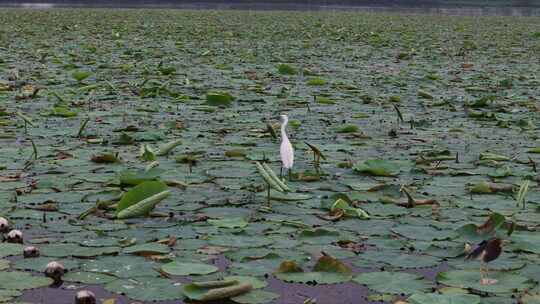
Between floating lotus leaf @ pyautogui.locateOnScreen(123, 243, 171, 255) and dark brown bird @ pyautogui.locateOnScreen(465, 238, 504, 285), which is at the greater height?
dark brown bird @ pyautogui.locateOnScreen(465, 238, 504, 285)

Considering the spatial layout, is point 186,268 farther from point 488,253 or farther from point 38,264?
point 488,253

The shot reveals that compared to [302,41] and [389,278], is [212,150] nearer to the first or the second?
[389,278]

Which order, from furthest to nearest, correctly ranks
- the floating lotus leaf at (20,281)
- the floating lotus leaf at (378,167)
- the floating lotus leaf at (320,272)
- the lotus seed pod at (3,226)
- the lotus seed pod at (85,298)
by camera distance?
the floating lotus leaf at (378,167) < the lotus seed pod at (3,226) < the floating lotus leaf at (320,272) < the floating lotus leaf at (20,281) < the lotus seed pod at (85,298)

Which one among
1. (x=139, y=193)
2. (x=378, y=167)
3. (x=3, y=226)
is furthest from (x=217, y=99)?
(x=3, y=226)

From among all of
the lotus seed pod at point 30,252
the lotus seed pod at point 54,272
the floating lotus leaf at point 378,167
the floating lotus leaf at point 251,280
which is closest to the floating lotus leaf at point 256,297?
the floating lotus leaf at point 251,280

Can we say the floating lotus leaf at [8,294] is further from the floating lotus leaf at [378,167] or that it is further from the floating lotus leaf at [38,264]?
the floating lotus leaf at [378,167]

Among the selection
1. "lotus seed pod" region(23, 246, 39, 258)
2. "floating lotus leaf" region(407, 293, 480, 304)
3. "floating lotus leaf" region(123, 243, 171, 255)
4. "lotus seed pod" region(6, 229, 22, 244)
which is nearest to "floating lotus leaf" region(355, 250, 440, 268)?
"floating lotus leaf" region(407, 293, 480, 304)

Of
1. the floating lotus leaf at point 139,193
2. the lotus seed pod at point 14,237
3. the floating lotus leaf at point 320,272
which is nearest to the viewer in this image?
the floating lotus leaf at point 320,272

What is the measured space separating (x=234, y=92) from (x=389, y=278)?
4.18m

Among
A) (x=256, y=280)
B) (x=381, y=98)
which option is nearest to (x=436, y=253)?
(x=256, y=280)

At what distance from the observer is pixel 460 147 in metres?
4.27

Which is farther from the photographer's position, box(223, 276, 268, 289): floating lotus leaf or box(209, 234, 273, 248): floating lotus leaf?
box(209, 234, 273, 248): floating lotus leaf

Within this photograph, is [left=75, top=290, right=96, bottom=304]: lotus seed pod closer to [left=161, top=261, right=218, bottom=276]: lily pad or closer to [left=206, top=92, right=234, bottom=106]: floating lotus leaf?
[left=161, top=261, right=218, bottom=276]: lily pad

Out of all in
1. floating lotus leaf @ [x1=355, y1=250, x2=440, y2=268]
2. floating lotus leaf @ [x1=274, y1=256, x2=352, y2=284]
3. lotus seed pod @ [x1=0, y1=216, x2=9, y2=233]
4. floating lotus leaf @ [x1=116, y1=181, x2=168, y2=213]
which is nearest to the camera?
floating lotus leaf @ [x1=274, y1=256, x2=352, y2=284]
